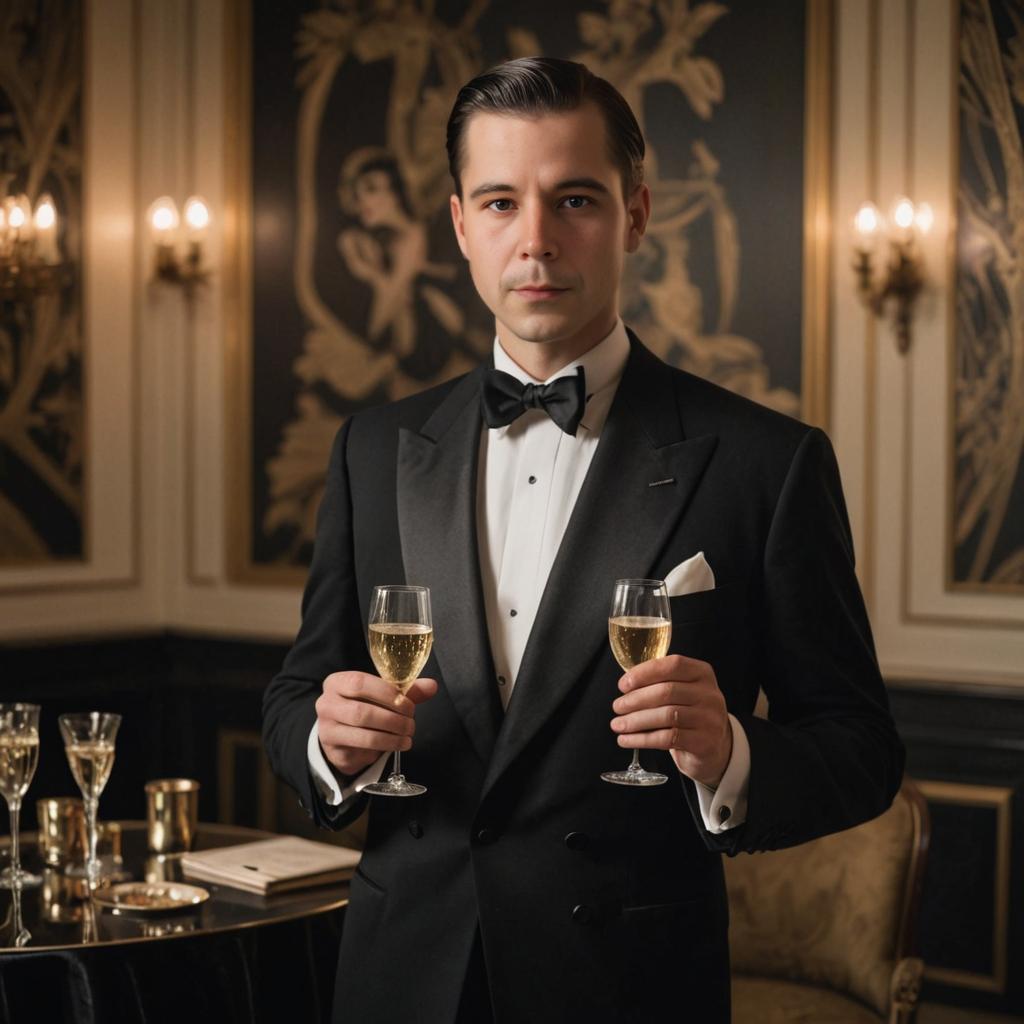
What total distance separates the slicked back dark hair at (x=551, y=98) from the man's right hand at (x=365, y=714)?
0.70 meters

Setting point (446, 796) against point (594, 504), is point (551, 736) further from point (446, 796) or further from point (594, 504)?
point (594, 504)

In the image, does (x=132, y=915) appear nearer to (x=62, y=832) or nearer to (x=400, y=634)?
(x=62, y=832)

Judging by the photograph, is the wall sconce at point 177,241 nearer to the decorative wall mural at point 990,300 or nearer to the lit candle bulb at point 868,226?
the lit candle bulb at point 868,226

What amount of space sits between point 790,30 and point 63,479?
3137mm

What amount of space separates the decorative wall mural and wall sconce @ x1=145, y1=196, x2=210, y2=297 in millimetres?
2947

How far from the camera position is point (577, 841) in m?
1.89

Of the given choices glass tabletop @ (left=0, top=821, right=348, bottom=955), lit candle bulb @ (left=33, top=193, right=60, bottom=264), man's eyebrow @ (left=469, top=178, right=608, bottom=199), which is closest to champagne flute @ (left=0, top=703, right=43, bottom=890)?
glass tabletop @ (left=0, top=821, right=348, bottom=955)

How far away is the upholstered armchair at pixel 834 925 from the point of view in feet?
11.0

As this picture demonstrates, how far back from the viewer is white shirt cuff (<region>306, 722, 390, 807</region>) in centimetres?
199

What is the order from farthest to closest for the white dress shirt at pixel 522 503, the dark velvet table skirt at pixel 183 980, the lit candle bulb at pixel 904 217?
the lit candle bulb at pixel 904 217 < the dark velvet table skirt at pixel 183 980 < the white dress shirt at pixel 522 503

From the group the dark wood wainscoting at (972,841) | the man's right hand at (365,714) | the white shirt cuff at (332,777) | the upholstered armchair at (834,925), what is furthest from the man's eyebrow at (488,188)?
the dark wood wainscoting at (972,841)

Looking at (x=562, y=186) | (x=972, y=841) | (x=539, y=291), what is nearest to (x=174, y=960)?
(x=539, y=291)

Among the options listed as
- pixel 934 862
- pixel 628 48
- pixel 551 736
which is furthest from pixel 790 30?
pixel 551 736

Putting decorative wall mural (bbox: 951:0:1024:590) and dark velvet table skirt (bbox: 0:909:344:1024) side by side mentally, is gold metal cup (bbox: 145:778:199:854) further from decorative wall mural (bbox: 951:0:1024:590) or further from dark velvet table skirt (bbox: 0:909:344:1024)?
decorative wall mural (bbox: 951:0:1024:590)
